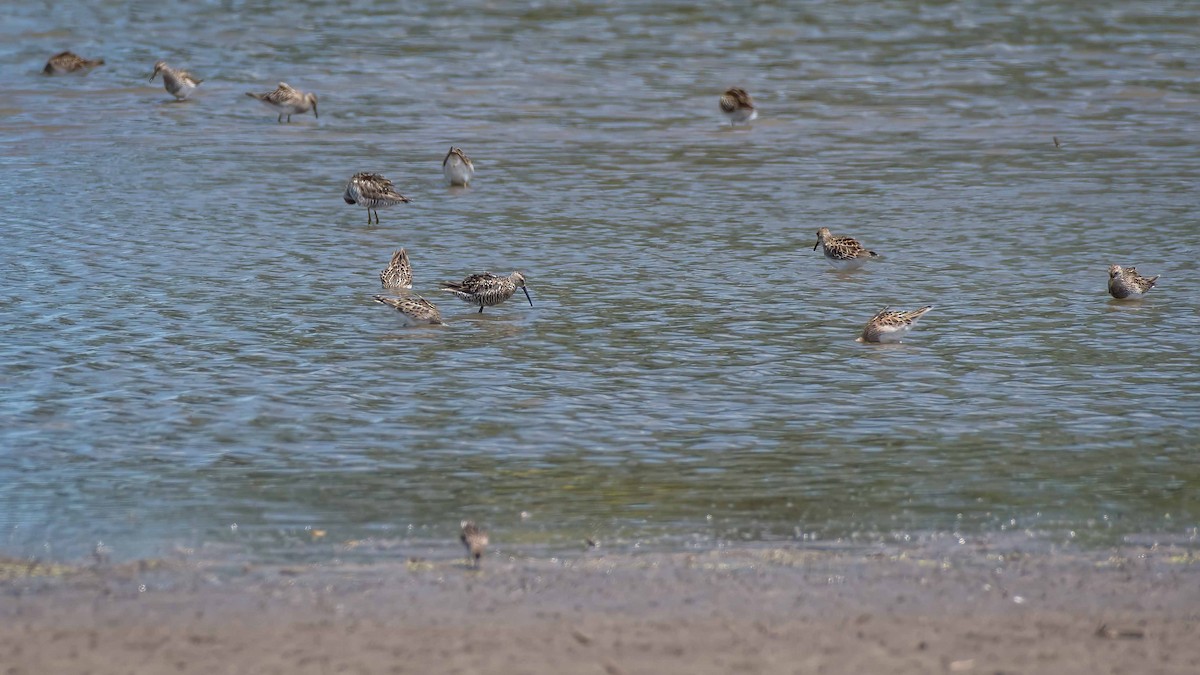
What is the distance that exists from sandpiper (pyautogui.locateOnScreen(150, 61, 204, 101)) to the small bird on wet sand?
66.3 feet

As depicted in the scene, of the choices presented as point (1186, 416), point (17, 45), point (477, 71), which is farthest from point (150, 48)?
point (1186, 416)

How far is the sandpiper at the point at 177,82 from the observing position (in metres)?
27.4

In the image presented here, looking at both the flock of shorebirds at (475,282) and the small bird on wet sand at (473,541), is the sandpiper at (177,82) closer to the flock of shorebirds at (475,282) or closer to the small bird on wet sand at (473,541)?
the flock of shorebirds at (475,282)

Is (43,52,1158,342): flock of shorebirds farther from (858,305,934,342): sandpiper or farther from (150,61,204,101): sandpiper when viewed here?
(150,61,204,101): sandpiper

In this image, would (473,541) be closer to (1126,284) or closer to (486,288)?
(486,288)

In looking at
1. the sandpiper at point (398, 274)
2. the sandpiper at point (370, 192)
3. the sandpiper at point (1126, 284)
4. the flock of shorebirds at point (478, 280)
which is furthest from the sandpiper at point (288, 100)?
the sandpiper at point (1126, 284)

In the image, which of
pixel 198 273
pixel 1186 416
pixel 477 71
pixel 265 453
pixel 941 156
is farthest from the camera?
pixel 477 71

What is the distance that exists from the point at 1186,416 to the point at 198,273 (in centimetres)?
936

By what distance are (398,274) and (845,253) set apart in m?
4.58

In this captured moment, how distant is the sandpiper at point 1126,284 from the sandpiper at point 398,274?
21.7 ft

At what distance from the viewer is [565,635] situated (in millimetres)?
7934

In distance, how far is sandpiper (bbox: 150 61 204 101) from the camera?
2742cm

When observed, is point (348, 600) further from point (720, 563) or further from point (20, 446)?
point (20, 446)

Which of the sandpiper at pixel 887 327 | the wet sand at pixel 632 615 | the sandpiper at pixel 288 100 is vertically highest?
the wet sand at pixel 632 615
